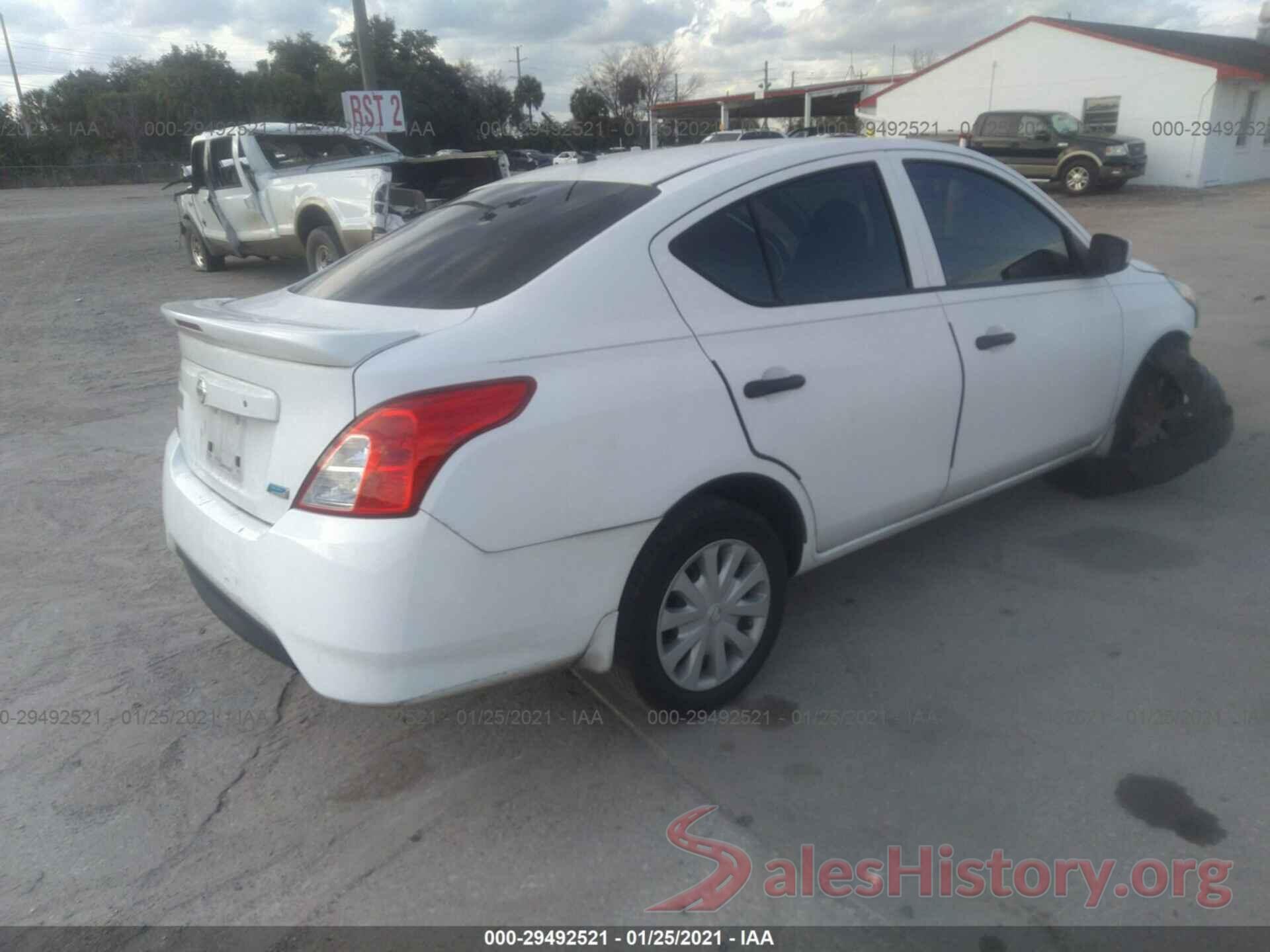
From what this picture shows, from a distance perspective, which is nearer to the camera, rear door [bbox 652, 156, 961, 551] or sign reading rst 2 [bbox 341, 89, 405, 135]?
rear door [bbox 652, 156, 961, 551]

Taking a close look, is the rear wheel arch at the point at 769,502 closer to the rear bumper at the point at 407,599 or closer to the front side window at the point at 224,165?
the rear bumper at the point at 407,599

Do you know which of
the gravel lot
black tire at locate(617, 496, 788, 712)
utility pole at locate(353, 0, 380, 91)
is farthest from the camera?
utility pole at locate(353, 0, 380, 91)

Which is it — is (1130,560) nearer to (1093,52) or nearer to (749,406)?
(749,406)

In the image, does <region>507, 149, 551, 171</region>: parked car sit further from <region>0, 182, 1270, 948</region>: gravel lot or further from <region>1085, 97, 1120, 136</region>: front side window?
<region>0, 182, 1270, 948</region>: gravel lot

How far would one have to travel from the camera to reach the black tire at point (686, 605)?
272cm

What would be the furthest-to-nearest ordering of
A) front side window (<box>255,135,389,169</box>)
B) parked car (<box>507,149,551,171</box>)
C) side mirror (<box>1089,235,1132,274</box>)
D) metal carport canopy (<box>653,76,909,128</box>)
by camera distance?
1. metal carport canopy (<box>653,76,909,128</box>)
2. parked car (<box>507,149,551,171</box>)
3. front side window (<box>255,135,389,169</box>)
4. side mirror (<box>1089,235,1132,274</box>)

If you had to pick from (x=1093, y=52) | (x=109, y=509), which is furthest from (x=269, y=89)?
(x=109, y=509)

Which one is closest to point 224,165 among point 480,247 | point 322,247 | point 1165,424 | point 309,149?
point 309,149

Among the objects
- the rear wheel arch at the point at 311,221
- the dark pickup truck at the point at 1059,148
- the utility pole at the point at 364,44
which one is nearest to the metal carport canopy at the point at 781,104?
the dark pickup truck at the point at 1059,148

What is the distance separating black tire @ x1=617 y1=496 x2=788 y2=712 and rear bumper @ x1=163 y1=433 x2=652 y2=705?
0.28 ft

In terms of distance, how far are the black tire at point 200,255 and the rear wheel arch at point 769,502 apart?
1318 cm

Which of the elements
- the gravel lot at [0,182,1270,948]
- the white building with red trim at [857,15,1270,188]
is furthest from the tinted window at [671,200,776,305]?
the white building with red trim at [857,15,1270,188]

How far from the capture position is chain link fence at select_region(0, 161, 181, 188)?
4622 centimetres

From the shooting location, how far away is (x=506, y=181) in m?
3.74
